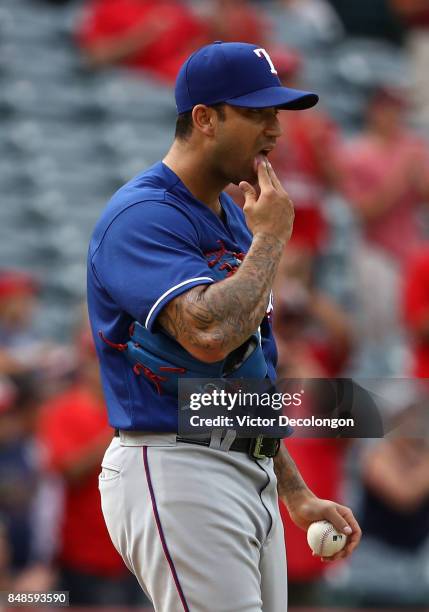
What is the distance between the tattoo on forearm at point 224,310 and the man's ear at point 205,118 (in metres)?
0.37

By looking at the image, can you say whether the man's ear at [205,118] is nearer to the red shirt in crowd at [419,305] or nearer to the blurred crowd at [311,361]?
the blurred crowd at [311,361]

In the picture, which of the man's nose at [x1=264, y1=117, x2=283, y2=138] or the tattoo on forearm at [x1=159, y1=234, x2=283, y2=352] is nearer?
the tattoo on forearm at [x1=159, y1=234, x2=283, y2=352]

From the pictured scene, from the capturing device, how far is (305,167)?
257 inches

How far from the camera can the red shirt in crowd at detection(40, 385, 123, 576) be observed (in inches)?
204

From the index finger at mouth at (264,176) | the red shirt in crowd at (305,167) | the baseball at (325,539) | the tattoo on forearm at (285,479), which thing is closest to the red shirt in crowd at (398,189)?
the red shirt in crowd at (305,167)

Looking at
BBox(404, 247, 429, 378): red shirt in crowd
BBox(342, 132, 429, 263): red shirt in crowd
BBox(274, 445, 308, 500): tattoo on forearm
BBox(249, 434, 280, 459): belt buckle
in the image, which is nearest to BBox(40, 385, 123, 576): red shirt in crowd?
BBox(404, 247, 429, 378): red shirt in crowd

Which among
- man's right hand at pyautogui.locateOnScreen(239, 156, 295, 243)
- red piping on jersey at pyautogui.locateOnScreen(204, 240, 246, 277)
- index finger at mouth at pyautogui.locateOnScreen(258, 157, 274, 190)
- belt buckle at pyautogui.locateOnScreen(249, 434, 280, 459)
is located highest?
index finger at mouth at pyautogui.locateOnScreen(258, 157, 274, 190)

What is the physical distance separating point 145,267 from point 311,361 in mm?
2864

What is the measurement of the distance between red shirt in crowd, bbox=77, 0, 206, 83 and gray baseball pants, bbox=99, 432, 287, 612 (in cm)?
559

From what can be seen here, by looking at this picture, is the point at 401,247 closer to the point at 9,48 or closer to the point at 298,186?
the point at 298,186

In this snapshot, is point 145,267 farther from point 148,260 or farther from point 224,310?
point 224,310

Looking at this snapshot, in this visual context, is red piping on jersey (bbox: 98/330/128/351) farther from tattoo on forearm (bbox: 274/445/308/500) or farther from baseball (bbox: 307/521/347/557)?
baseball (bbox: 307/521/347/557)

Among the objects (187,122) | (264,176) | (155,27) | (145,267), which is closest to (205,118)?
(187,122)

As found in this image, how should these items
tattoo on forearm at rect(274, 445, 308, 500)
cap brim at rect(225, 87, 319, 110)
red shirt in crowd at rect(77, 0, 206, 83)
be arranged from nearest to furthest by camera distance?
1. cap brim at rect(225, 87, 319, 110)
2. tattoo on forearm at rect(274, 445, 308, 500)
3. red shirt in crowd at rect(77, 0, 206, 83)
